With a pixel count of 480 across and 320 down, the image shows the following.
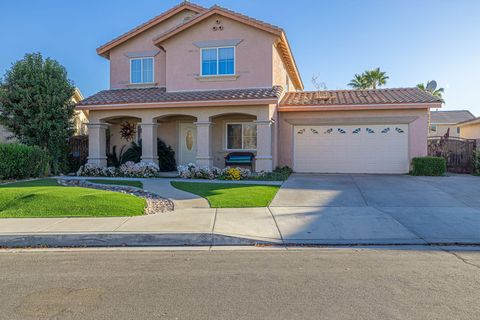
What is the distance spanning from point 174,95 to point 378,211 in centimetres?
1113

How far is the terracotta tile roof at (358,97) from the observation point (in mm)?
17000

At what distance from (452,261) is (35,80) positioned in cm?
1744

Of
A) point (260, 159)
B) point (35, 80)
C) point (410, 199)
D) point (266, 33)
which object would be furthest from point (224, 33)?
point (410, 199)

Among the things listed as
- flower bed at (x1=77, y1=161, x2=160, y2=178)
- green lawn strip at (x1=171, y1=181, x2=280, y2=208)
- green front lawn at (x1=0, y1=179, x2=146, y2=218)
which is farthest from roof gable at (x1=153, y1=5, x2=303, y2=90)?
green front lawn at (x1=0, y1=179, x2=146, y2=218)

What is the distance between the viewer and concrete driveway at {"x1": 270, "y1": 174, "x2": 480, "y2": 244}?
730cm

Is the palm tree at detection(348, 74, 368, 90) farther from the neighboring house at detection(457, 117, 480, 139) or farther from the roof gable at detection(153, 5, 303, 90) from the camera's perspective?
the roof gable at detection(153, 5, 303, 90)

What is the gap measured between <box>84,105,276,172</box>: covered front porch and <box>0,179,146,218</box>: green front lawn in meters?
6.69

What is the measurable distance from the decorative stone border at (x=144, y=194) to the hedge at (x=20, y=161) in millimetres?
1646

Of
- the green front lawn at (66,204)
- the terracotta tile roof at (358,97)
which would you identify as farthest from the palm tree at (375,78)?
the green front lawn at (66,204)

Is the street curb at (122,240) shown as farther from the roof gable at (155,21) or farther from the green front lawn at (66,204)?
the roof gable at (155,21)

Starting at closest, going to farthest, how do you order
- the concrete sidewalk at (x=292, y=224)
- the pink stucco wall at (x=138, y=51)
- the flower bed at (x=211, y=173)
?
the concrete sidewalk at (x=292, y=224), the flower bed at (x=211, y=173), the pink stucco wall at (x=138, y=51)

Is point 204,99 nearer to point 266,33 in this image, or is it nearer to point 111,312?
point 266,33

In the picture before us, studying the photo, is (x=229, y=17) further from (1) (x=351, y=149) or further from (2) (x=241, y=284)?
(2) (x=241, y=284)

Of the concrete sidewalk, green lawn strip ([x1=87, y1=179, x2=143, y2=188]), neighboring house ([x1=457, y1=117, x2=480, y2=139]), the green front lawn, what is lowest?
the concrete sidewalk
